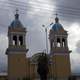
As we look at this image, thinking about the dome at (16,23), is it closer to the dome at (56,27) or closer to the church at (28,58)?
the church at (28,58)

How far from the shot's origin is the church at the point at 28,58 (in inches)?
1889

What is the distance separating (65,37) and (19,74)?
9429mm

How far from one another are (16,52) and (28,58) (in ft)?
8.59

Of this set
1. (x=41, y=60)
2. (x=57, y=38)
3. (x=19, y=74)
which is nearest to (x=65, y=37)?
(x=57, y=38)

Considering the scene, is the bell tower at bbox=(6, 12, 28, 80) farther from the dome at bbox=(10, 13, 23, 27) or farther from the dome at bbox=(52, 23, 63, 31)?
the dome at bbox=(52, 23, 63, 31)

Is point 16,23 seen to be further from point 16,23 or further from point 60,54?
point 60,54

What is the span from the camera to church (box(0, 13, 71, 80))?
48.0 m

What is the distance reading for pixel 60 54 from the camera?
5022cm

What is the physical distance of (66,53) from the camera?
5025 cm

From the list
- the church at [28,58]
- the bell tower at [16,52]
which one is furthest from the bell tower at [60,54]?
the bell tower at [16,52]

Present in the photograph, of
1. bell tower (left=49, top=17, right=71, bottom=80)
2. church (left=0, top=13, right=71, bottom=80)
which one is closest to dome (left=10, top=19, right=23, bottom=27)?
church (left=0, top=13, right=71, bottom=80)

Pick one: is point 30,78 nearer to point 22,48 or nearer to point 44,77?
point 22,48

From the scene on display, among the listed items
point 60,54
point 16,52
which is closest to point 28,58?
point 16,52

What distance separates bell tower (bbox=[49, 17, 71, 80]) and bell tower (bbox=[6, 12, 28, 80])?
4.69 m
